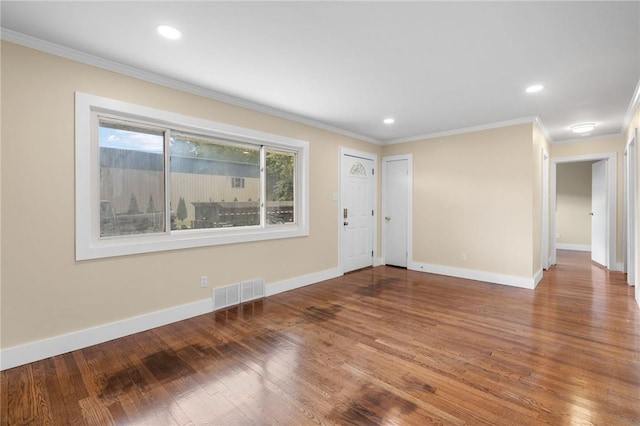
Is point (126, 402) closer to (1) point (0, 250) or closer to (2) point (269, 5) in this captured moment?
(1) point (0, 250)

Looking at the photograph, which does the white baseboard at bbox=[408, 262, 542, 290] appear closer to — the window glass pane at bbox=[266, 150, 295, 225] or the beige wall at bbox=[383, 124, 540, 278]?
the beige wall at bbox=[383, 124, 540, 278]

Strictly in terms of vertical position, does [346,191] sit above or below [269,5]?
below

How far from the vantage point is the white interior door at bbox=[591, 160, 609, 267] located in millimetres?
5785

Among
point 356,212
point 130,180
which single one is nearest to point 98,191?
point 130,180

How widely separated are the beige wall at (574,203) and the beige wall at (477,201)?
4489mm

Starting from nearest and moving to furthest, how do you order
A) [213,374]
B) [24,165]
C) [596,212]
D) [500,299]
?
[213,374]
[24,165]
[500,299]
[596,212]

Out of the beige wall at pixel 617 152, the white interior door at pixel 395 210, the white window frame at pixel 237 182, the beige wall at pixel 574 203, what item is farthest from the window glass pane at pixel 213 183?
the beige wall at pixel 574 203

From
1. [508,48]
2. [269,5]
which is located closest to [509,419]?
[508,48]

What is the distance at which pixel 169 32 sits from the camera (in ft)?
7.47

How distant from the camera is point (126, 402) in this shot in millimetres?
1909

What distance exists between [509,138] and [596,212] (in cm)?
344

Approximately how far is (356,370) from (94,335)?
2330 millimetres

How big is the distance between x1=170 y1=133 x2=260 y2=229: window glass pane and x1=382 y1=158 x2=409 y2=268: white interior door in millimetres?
3025

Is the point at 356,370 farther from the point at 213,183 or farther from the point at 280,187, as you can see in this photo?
the point at 280,187
